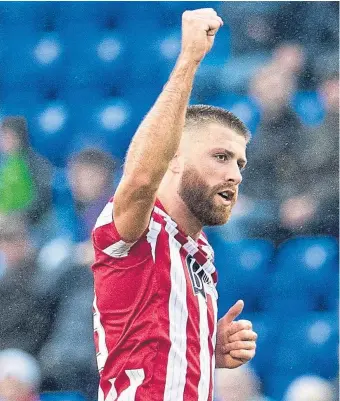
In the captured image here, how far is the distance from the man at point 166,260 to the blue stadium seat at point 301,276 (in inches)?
49.0

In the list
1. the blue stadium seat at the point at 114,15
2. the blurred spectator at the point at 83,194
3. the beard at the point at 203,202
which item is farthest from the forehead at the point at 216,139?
the blue stadium seat at the point at 114,15

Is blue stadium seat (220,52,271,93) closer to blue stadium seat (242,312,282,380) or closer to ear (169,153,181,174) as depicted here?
blue stadium seat (242,312,282,380)

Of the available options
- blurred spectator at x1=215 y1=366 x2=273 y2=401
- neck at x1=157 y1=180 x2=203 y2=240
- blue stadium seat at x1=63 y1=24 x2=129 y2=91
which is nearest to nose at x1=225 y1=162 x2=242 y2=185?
neck at x1=157 y1=180 x2=203 y2=240

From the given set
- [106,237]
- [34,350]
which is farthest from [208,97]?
[106,237]

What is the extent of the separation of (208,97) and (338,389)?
1.21 meters

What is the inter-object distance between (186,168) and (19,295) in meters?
1.37

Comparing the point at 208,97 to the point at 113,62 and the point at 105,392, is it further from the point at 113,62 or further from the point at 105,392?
the point at 105,392

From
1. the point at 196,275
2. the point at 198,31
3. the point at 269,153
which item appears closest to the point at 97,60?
the point at 269,153

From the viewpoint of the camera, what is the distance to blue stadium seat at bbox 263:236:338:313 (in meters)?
3.58

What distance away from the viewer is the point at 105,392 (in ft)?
7.04

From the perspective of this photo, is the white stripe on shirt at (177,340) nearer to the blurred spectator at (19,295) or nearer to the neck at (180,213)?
the neck at (180,213)

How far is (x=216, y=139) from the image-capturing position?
7.77 ft

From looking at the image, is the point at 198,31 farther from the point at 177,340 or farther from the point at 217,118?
the point at 177,340

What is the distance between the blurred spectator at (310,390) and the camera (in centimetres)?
346
